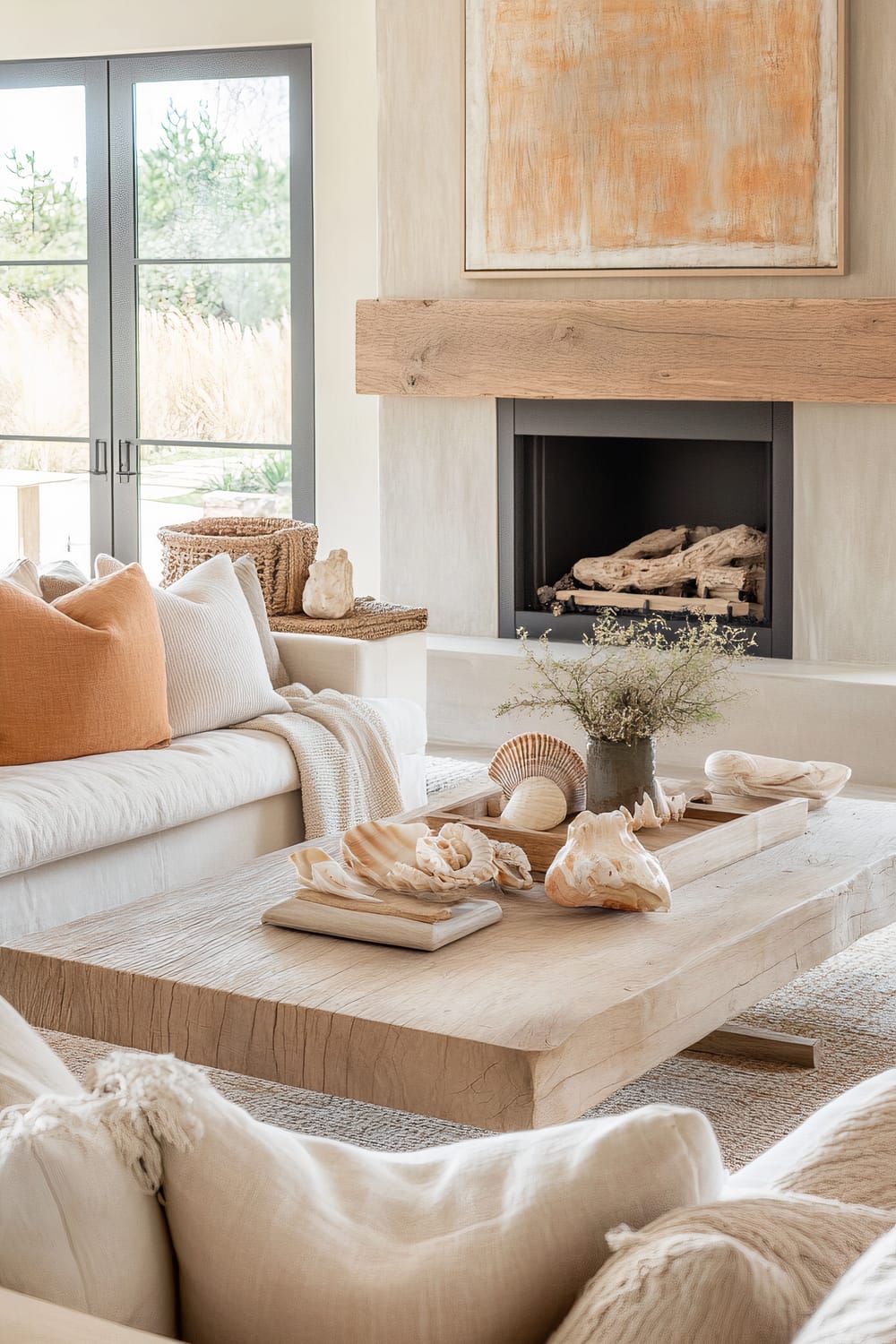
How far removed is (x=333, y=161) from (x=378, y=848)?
14.2ft

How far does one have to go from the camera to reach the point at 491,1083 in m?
1.79

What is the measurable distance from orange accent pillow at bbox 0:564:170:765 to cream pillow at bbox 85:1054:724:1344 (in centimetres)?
240

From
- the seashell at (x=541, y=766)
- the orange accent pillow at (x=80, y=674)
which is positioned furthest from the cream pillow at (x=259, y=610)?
the seashell at (x=541, y=766)

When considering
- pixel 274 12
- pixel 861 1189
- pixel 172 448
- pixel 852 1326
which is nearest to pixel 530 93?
pixel 274 12

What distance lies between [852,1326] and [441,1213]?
0.98ft

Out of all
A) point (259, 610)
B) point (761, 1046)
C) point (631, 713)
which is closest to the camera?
point (631, 713)

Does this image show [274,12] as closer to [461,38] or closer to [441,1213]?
[461,38]

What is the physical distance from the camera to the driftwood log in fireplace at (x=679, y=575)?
204 inches

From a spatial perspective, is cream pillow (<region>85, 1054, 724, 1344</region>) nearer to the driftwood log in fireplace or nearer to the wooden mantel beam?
the wooden mantel beam

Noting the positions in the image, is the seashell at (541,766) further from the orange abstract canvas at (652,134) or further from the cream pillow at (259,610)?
the orange abstract canvas at (652,134)

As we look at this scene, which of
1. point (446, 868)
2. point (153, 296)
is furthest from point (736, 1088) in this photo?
point (153, 296)

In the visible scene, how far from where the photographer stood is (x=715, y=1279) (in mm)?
725

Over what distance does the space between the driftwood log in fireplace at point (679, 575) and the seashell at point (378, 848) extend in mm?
3002

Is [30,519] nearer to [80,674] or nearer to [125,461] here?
[125,461]
